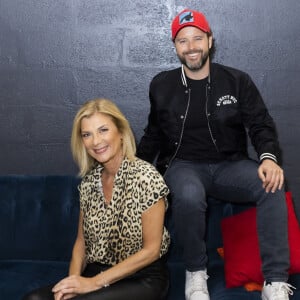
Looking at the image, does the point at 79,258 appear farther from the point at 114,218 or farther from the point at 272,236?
the point at 272,236

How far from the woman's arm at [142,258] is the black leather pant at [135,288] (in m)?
0.04

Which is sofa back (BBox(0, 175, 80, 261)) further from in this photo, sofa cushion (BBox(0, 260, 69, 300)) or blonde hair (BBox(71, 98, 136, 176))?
blonde hair (BBox(71, 98, 136, 176))

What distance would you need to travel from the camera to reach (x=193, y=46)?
2.31 metres

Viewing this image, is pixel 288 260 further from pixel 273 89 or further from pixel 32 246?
pixel 32 246

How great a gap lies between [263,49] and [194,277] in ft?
4.32

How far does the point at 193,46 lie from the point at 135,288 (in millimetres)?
1126

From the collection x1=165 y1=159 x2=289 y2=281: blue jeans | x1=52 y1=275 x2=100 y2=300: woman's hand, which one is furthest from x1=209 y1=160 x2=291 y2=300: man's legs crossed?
x1=52 y1=275 x2=100 y2=300: woman's hand

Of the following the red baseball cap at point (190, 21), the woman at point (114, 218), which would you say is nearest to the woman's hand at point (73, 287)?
the woman at point (114, 218)

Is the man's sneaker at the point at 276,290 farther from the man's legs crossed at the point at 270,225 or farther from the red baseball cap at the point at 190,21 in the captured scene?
the red baseball cap at the point at 190,21

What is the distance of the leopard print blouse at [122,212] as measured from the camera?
2.00 meters

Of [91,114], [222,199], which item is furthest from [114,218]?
[222,199]

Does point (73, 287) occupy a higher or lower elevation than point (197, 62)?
lower

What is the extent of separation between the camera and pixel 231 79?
2.42 metres

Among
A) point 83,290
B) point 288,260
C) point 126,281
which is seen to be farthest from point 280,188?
point 83,290
